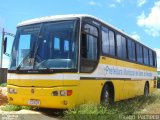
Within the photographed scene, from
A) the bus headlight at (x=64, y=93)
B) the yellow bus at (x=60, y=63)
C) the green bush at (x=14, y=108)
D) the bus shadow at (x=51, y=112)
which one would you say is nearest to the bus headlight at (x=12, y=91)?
the yellow bus at (x=60, y=63)

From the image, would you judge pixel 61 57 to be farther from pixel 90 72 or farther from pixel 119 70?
pixel 119 70

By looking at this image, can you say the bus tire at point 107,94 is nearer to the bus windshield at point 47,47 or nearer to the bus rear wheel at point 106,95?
the bus rear wheel at point 106,95

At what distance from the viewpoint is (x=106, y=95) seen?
46.8ft

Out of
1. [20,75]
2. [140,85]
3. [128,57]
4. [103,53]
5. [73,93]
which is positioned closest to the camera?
[73,93]

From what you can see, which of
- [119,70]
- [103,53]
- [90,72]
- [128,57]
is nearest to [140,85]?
[128,57]

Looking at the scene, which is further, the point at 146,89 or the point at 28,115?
the point at 146,89

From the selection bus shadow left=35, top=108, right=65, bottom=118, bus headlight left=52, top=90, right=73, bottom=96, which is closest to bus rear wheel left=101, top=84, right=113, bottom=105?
bus shadow left=35, top=108, right=65, bottom=118

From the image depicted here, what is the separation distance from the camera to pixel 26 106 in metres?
13.1

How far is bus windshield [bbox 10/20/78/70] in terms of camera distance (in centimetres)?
1186

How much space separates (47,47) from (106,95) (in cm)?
330

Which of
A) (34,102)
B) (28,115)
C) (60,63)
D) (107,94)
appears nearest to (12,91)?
(34,102)

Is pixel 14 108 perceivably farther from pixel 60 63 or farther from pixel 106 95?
pixel 106 95

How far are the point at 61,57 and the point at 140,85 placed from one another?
1006cm

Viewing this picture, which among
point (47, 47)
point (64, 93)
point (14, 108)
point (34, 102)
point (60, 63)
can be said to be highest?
point (47, 47)
